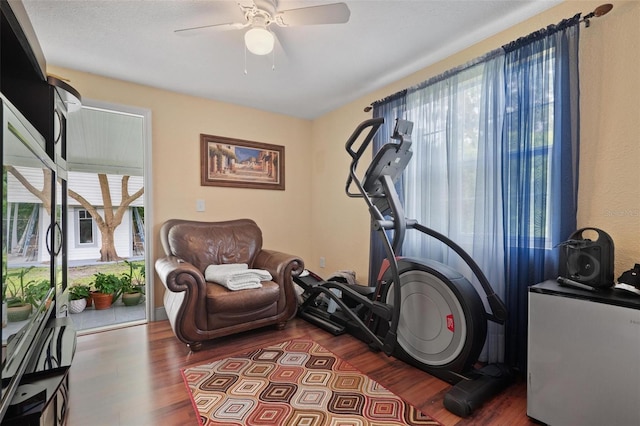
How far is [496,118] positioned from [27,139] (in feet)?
8.36

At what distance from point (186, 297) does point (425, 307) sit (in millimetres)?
1766

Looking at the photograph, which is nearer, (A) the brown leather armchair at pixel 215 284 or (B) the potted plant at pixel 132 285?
(A) the brown leather armchair at pixel 215 284

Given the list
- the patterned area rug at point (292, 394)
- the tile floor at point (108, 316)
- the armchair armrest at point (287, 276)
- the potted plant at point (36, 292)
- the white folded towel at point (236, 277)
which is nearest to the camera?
the potted plant at point (36, 292)

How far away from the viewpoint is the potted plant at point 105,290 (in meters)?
3.47

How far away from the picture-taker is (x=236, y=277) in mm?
2613

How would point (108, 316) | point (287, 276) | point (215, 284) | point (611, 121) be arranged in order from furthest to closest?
point (108, 316)
point (287, 276)
point (215, 284)
point (611, 121)

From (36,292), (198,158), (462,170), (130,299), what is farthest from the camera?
(130,299)

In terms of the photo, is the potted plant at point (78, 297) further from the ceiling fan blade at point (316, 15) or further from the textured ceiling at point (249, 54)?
the ceiling fan blade at point (316, 15)

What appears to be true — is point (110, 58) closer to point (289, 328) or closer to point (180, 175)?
point (180, 175)

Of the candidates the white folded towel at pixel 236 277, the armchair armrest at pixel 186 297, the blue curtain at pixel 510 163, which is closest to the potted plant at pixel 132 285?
the white folded towel at pixel 236 277

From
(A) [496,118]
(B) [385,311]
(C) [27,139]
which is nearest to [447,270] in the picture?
(B) [385,311]

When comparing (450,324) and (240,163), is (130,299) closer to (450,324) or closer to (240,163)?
(240,163)

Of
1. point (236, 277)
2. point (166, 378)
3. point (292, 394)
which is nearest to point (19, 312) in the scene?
point (166, 378)

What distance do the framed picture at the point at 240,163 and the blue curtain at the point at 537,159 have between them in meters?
2.60
